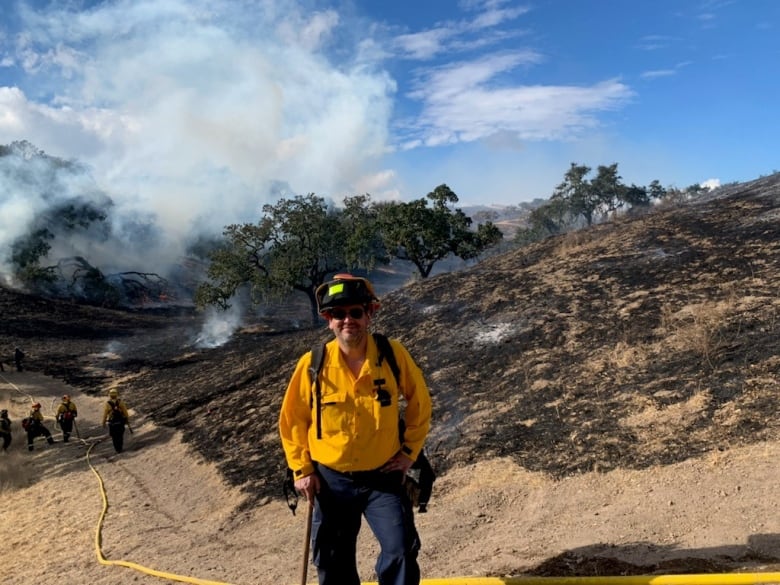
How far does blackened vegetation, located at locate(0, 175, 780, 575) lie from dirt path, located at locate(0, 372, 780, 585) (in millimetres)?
328

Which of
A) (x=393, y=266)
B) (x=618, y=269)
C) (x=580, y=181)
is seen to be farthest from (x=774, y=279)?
(x=393, y=266)

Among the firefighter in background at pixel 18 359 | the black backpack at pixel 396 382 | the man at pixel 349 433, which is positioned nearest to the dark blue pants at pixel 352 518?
the man at pixel 349 433

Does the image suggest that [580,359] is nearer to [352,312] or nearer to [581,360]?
[581,360]

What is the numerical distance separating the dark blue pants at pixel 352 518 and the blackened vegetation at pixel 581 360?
82.3 inches

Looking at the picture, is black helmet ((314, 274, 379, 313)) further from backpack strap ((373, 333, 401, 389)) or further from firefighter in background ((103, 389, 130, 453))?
firefighter in background ((103, 389, 130, 453))

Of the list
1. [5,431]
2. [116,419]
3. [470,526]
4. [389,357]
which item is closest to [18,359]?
[5,431]

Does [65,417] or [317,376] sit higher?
[317,376]

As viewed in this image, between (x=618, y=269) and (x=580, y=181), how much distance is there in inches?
2040

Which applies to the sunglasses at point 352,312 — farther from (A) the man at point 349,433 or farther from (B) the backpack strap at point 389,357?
(B) the backpack strap at point 389,357

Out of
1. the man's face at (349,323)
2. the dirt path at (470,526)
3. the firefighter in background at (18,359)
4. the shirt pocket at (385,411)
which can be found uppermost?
the firefighter in background at (18,359)

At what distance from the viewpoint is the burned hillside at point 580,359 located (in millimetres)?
7395

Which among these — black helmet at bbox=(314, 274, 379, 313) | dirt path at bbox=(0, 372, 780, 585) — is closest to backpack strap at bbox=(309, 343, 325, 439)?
black helmet at bbox=(314, 274, 379, 313)

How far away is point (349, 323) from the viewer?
10.4 ft

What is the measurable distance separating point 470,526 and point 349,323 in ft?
13.4
